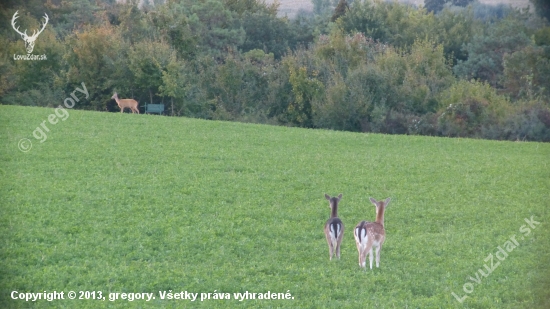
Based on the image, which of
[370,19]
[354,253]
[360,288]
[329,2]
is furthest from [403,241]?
[329,2]

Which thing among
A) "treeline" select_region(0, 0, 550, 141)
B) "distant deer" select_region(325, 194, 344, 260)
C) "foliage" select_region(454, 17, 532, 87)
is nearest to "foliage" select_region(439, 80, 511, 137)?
"treeline" select_region(0, 0, 550, 141)

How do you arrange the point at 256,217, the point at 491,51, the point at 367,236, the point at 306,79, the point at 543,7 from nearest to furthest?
the point at 543,7 < the point at 367,236 < the point at 256,217 < the point at 306,79 < the point at 491,51

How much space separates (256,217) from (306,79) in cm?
2210

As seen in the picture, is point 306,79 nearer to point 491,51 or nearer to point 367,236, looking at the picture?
point 491,51

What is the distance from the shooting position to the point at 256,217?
12938mm

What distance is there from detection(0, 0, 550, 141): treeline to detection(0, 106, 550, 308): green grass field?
26.4 feet

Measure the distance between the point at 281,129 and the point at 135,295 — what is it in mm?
18452

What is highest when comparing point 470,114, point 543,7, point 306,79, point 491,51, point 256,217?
point 491,51

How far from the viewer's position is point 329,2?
316ft

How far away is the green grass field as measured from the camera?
8852mm

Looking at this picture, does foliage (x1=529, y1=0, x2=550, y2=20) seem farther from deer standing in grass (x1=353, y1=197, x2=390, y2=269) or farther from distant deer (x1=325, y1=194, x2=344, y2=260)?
distant deer (x1=325, y1=194, x2=344, y2=260)

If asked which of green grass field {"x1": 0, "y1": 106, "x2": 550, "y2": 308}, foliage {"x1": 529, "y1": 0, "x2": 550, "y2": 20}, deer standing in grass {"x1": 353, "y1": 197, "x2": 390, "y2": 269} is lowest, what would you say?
green grass field {"x1": 0, "y1": 106, "x2": 550, "y2": 308}

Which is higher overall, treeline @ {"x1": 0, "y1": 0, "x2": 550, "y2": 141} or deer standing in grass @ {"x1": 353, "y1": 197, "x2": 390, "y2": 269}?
treeline @ {"x1": 0, "y1": 0, "x2": 550, "y2": 141}

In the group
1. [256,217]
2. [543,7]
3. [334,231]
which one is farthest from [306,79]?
[543,7]
